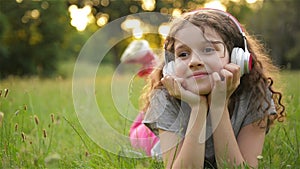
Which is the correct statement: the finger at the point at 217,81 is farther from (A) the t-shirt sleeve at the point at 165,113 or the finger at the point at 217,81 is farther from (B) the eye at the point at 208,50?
(A) the t-shirt sleeve at the point at 165,113

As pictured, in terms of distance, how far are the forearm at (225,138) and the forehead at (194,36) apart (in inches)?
11.0

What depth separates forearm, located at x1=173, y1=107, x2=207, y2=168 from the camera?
62.9 inches

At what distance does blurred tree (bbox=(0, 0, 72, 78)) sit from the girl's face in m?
12.0

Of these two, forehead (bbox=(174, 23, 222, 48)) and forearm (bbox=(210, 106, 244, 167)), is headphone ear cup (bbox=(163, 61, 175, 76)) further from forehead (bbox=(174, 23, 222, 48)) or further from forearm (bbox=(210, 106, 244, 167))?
forearm (bbox=(210, 106, 244, 167))

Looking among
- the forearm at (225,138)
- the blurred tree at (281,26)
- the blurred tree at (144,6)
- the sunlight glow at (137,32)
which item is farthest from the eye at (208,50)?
the blurred tree at (281,26)

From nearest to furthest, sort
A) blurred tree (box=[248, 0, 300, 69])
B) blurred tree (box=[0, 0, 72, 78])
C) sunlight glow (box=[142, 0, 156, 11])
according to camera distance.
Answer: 1. blurred tree (box=[0, 0, 72, 78])
2. sunlight glow (box=[142, 0, 156, 11])
3. blurred tree (box=[248, 0, 300, 69])

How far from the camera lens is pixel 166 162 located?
5.53 ft

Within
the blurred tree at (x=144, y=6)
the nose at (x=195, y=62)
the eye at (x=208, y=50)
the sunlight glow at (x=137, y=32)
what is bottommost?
the nose at (x=195, y=62)

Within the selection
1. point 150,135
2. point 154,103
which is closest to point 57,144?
point 150,135

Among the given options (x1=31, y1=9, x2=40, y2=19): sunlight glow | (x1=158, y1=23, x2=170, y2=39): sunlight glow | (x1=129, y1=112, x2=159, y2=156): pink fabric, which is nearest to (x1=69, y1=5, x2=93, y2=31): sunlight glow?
(x1=31, y1=9, x2=40, y2=19): sunlight glow

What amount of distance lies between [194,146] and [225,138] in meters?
0.15

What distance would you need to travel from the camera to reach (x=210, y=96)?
165cm

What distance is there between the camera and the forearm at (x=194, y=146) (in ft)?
5.24

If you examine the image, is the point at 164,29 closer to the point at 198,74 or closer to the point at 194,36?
the point at 194,36
